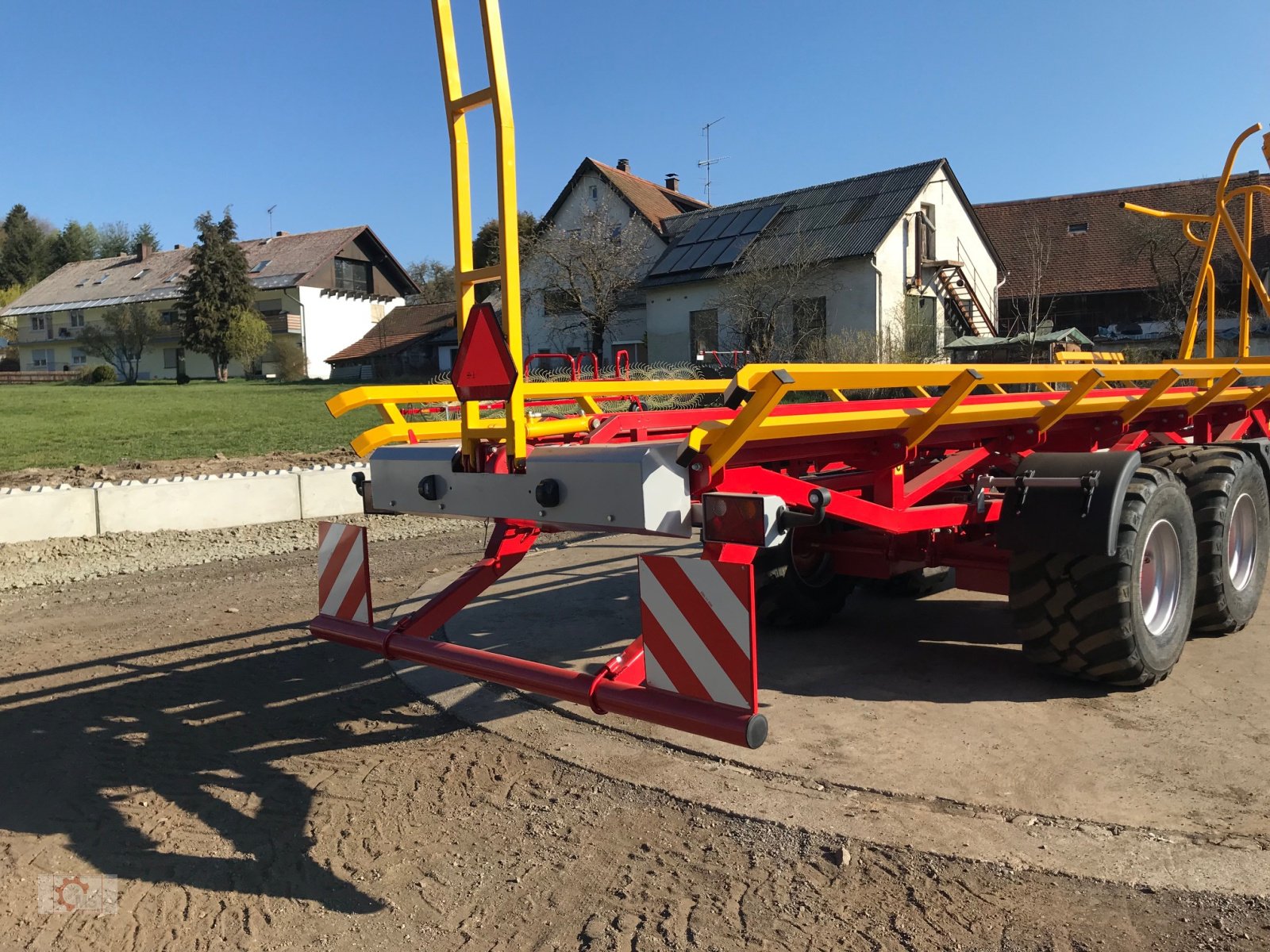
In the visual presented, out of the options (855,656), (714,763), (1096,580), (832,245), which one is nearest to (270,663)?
(714,763)

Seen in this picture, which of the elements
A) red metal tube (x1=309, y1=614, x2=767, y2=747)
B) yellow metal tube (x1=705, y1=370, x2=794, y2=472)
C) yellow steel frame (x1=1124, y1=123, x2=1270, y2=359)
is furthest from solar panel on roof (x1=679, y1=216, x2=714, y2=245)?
yellow metal tube (x1=705, y1=370, x2=794, y2=472)

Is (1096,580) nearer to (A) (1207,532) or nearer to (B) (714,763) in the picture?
(A) (1207,532)

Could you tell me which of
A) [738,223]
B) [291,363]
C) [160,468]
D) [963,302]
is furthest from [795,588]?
[291,363]

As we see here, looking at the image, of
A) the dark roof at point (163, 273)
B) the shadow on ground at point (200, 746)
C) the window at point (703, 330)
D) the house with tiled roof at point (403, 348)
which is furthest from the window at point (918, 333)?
the dark roof at point (163, 273)

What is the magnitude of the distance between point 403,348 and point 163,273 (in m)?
22.8

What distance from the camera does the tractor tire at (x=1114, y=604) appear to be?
4.46 metres

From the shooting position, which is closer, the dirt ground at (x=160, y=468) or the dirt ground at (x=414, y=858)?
the dirt ground at (x=414, y=858)

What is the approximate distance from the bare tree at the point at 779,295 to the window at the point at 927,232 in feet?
12.0

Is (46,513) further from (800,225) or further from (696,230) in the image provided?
(696,230)

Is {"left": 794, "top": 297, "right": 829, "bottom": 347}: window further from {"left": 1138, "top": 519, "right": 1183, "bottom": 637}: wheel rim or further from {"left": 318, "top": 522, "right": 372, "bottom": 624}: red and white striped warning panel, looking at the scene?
{"left": 318, "top": 522, "right": 372, "bottom": 624}: red and white striped warning panel

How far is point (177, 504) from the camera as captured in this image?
8961mm

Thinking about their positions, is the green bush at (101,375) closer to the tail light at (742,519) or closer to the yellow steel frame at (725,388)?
the yellow steel frame at (725,388)

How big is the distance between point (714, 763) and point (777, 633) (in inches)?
84.1

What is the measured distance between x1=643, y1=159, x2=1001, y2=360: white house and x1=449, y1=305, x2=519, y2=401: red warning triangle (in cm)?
2299
